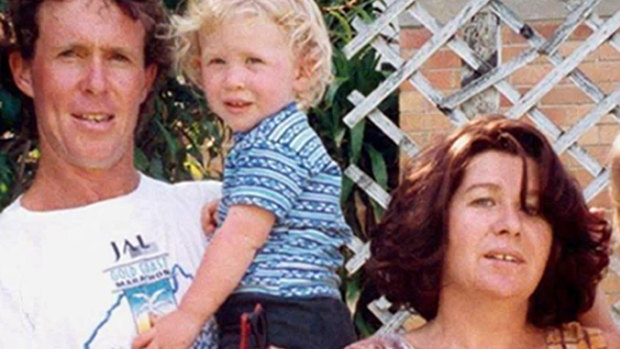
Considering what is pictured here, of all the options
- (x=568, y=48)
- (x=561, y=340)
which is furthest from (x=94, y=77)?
(x=568, y=48)

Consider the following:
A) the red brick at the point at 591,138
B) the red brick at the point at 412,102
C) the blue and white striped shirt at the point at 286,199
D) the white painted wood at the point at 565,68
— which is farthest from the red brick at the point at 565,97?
the blue and white striped shirt at the point at 286,199

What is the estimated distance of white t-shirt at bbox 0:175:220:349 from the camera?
2.83m

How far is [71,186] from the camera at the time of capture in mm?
3041

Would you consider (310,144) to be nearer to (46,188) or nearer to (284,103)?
(284,103)

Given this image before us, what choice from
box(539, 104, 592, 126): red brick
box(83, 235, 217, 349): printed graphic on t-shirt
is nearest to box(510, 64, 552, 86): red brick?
box(539, 104, 592, 126): red brick

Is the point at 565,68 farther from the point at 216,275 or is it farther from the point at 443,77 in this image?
the point at 216,275

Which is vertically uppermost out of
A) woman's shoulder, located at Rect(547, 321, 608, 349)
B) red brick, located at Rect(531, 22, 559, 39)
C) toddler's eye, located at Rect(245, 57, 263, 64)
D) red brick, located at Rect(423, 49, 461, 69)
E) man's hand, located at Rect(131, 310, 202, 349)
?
toddler's eye, located at Rect(245, 57, 263, 64)

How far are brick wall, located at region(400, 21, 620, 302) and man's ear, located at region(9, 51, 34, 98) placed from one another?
3.00 m

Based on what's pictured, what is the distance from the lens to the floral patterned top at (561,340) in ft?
9.63

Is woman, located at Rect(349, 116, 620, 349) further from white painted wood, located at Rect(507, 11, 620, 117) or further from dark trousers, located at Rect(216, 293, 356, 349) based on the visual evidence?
white painted wood, located at Rect(507, 11, 620, 117)

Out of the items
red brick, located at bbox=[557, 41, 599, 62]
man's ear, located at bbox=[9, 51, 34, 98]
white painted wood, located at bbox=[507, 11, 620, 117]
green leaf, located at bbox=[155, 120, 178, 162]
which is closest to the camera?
man's ear, located at bbox=[9, 51, 34, 98]

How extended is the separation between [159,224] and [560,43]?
2875 mm

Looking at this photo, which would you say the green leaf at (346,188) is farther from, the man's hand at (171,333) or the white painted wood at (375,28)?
the man's hand at (171,333)

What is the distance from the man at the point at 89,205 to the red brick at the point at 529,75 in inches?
117
